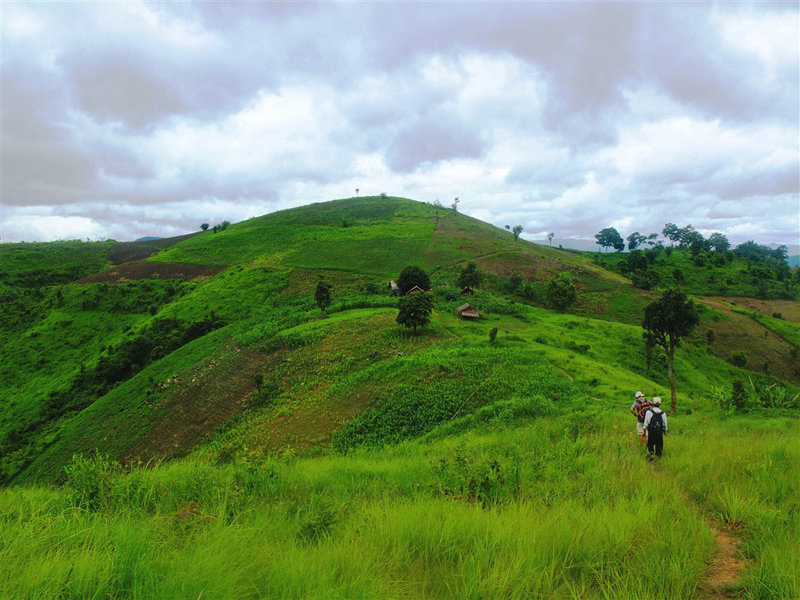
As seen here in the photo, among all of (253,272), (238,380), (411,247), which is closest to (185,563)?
(238,380)

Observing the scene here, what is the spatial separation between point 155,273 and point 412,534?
90.1 metres

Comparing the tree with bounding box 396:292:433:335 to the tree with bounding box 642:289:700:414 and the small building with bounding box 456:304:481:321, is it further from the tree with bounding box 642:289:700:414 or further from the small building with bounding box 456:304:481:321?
the tree with bounding box 642:289:700:414

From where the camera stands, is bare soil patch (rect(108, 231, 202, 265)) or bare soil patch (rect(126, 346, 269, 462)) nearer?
bare soil patch (rect(126, 346, 269, 462))

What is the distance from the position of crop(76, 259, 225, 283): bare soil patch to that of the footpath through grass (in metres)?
78.3

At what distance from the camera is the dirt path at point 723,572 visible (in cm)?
286

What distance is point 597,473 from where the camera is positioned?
211 inches

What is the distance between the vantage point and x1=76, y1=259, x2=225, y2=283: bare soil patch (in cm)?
7375

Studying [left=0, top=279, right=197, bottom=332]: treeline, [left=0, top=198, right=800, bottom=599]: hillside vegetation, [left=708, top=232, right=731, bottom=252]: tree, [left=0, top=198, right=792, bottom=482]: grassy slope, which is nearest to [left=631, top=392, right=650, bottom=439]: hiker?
[left=0, top=198, right=800, bottom=599]: hillside vegetation

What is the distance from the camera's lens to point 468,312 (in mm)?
45250

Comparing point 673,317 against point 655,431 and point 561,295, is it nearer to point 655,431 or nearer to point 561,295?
point 655,431

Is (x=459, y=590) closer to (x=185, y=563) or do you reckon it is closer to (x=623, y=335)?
(x=185, y=563)

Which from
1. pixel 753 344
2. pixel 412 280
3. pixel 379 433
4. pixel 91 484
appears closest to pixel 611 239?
pixel 753 344

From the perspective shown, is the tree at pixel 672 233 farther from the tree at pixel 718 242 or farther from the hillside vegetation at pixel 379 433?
the hillside vegetation at pixel 379 433

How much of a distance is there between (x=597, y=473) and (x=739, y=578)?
247 cm
